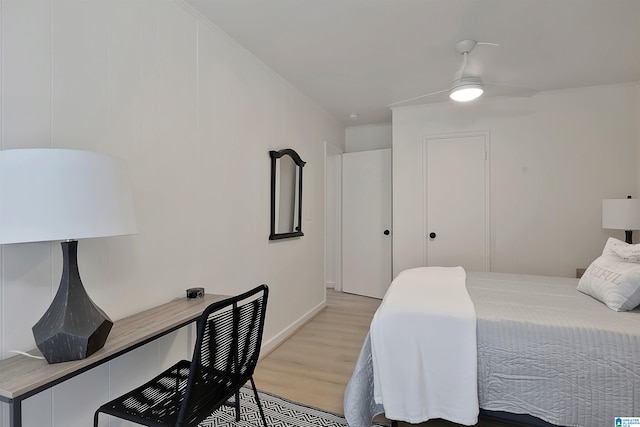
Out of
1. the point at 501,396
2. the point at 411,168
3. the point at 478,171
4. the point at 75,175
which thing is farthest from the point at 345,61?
the point at 501,396

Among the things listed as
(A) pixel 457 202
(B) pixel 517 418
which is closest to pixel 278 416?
(B) pixel 517 418

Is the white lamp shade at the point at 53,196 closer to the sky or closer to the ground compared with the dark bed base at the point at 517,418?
closer to the sky

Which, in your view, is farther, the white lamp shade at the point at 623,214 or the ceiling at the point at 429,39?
the white lamp shade at the point at 623,214

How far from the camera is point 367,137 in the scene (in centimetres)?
511

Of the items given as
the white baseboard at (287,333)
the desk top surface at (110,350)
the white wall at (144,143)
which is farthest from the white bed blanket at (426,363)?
the white baseboard at (287,333)

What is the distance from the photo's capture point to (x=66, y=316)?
1.17 m

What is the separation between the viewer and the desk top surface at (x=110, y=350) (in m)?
1.04

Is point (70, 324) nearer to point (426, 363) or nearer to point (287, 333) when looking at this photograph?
point (426, 363)

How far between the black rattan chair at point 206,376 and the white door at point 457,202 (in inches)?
116


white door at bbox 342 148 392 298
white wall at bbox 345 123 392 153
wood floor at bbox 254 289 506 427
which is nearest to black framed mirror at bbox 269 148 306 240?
wood floor at bbox 254 289 506 427

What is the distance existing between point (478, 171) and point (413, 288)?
226 cm

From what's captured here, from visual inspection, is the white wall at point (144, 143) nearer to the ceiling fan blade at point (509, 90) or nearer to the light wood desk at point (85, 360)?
the light wood desk at point (85, 360)

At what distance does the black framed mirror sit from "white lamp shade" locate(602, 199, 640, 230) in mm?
2812

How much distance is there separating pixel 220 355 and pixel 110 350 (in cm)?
40
